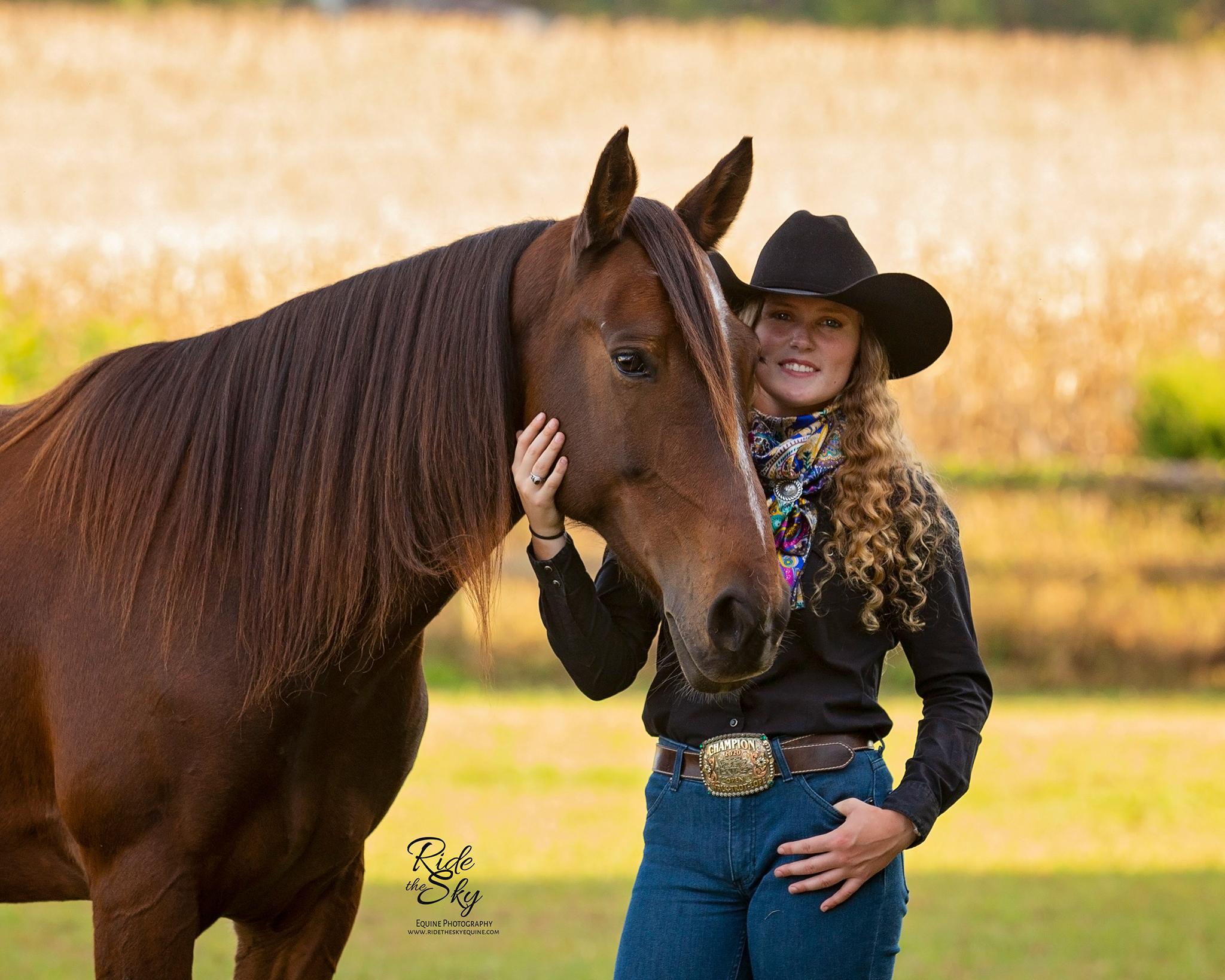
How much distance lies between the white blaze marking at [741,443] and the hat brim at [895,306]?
19 centimetres

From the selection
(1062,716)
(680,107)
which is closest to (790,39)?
(680,107)

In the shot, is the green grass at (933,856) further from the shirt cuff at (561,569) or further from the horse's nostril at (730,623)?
the horse's nostril at (730,623)

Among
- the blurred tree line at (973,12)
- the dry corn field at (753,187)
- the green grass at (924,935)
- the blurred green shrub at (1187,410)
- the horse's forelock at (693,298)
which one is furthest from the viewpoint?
the blurred tree line at (973,12)

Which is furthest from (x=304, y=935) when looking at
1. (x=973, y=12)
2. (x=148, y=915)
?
(x=973, y=12)

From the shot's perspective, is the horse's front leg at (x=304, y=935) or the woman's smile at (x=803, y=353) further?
the horse's front leg at (x=304, y=935)

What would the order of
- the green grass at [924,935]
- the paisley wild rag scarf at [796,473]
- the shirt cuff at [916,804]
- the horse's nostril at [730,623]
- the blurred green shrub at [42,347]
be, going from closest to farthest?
1. the horse's nostril at [730,623]
2. the shirt cuff at [916,804]
3. the paisley wild rag scarf at [796,473]
4. the green grass at [924,935]
5. the blurred green shrub at [42,347]

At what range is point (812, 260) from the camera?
241cm

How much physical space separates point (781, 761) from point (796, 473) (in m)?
0.52

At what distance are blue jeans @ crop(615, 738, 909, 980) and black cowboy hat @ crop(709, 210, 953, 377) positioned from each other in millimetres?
815

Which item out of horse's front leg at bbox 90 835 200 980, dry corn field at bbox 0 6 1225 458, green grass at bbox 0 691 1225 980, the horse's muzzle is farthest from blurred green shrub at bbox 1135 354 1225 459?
horse's front leg at bbox 90 835 200 980

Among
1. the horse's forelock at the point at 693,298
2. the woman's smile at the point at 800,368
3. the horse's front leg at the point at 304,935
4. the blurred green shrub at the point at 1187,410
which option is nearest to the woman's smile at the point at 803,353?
the woman's smile at the point at 800,368

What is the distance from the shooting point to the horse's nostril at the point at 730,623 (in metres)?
1.96

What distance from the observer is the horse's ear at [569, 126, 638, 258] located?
209 cm

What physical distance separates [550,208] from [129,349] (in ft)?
52.5
